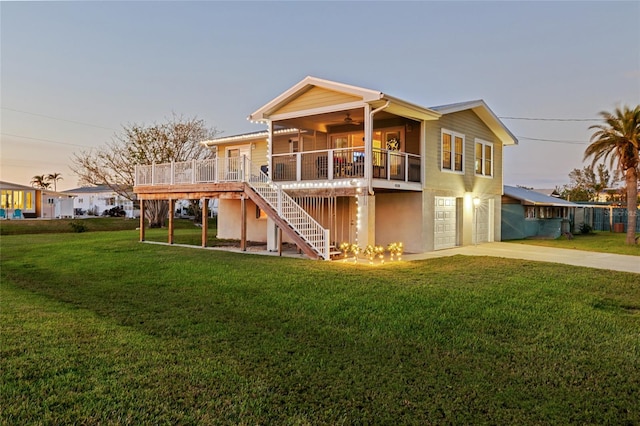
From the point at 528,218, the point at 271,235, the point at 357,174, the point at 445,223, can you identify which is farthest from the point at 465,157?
the point at 271,235

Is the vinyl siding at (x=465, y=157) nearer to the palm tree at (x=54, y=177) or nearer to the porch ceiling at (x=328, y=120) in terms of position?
the porch ceiling at (x=328, y=120)

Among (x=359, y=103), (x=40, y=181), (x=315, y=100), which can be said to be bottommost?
(x=359, y=103)

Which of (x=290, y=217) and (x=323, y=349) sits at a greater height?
(x=290, y=217)

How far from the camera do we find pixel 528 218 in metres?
23.7

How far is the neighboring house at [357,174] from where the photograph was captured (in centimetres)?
1381

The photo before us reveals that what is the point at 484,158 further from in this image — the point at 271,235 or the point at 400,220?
the point at 271,235

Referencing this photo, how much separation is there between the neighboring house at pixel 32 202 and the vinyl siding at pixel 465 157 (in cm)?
3795

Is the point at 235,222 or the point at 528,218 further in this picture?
the point at 528,218

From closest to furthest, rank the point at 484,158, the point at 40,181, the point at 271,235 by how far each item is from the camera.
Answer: the point at 271,235 → the point at 484,158 → the point at 40,181

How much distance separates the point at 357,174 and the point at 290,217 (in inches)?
105

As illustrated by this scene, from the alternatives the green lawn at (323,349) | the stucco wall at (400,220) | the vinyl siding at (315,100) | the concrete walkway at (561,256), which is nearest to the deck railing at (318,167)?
the stucco wall at (400,220)

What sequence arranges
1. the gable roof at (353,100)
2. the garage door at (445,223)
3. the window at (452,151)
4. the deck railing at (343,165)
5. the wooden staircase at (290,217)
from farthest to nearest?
1. the window at (452,151)
2. the garage door at (445,223)
3. the deck railing at (343,165)
4. the wooden staircase at (290,217)
5. the gable roof at (353,100)

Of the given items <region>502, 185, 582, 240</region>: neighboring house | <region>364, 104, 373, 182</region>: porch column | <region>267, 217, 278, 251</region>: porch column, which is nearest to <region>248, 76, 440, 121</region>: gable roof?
<region>364, 104, 373, 182</region>: porch column

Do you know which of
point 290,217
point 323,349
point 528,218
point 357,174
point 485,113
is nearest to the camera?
point 323,349
